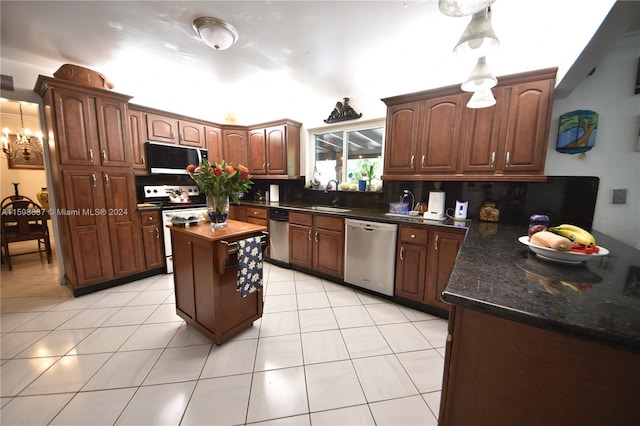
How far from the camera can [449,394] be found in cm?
77

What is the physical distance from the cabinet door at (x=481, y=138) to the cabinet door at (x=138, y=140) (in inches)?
153

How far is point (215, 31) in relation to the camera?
5.97 feet

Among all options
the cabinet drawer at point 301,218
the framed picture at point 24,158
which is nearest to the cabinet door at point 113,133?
the cabinet drawer at point 301,218

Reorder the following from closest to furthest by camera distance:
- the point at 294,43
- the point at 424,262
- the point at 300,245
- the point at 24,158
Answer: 1. the point at 294,43
2. the point at 424,262
3. the point at 300,245
4. the point at 24,158

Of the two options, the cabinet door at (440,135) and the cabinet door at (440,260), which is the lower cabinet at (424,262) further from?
the cabinet door at (440,135)

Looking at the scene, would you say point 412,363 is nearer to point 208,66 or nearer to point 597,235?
point 597,235

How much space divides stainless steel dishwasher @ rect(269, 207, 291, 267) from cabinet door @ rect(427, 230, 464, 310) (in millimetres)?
1936

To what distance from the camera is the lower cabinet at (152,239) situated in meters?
2.90

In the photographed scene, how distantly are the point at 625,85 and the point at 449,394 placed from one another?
269 cm

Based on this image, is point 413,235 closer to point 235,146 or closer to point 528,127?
point 528,127

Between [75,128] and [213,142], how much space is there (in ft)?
5.29

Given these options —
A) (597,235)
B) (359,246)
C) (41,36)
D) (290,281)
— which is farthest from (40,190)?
(597,235)

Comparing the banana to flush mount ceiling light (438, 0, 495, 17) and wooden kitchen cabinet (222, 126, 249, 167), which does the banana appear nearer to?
flush mount ceiling light (438, 0, 495, 17)

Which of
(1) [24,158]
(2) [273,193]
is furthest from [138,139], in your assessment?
(1) [24,158]
